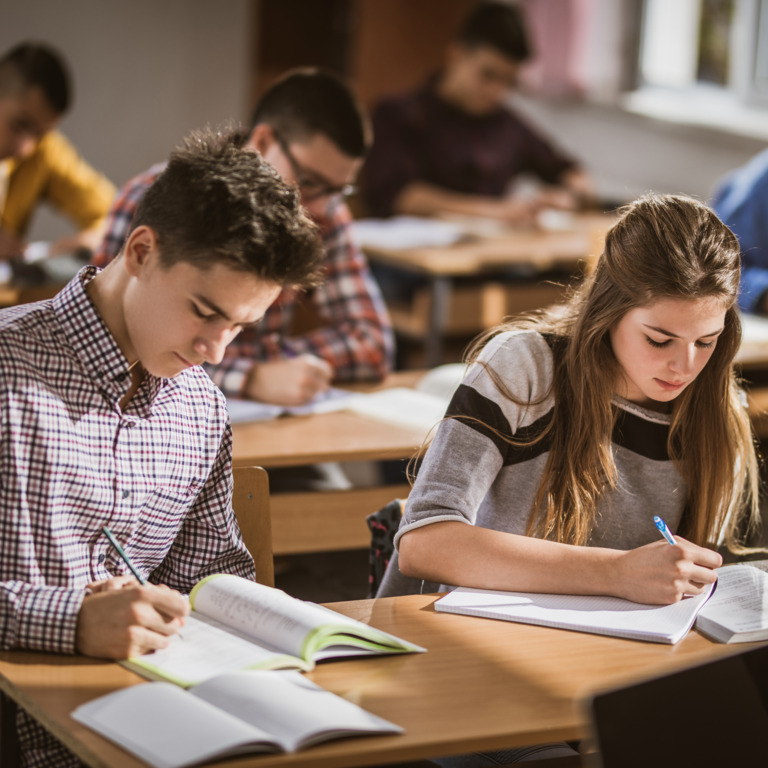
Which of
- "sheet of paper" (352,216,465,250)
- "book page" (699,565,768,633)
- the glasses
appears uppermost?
the glasses

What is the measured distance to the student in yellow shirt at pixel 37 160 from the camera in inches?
141

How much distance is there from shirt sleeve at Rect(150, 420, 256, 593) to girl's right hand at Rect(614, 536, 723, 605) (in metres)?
→ 0.52

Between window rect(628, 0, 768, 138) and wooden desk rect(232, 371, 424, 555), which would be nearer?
wooden desk rect(232, 371, 424, 555)

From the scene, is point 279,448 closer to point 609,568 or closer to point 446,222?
point 609,568

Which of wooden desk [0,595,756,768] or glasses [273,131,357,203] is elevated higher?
glasses [273,131,357,203]

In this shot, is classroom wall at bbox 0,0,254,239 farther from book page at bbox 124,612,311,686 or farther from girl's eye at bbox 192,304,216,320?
book page at bbox 124,612,311,686

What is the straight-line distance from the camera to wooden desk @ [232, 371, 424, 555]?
87.7 inches

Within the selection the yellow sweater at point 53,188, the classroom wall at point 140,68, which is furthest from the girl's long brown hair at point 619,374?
the classroom wall at point 140,68

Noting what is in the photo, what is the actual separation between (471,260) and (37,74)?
1.49 m

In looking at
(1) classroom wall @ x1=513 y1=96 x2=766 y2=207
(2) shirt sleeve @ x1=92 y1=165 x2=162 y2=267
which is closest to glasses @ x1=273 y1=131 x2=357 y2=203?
(2) shirt sleeve @ x1=92 y1=165 x2=162 y2=267

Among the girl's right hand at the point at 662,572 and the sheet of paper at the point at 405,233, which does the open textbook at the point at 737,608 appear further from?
the sheet of paper at the point at 405,233

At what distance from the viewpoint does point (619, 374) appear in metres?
1.77

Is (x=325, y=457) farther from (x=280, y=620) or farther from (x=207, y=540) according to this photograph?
(x=280, y=620)

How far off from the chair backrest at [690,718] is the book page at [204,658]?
37 centimetres
